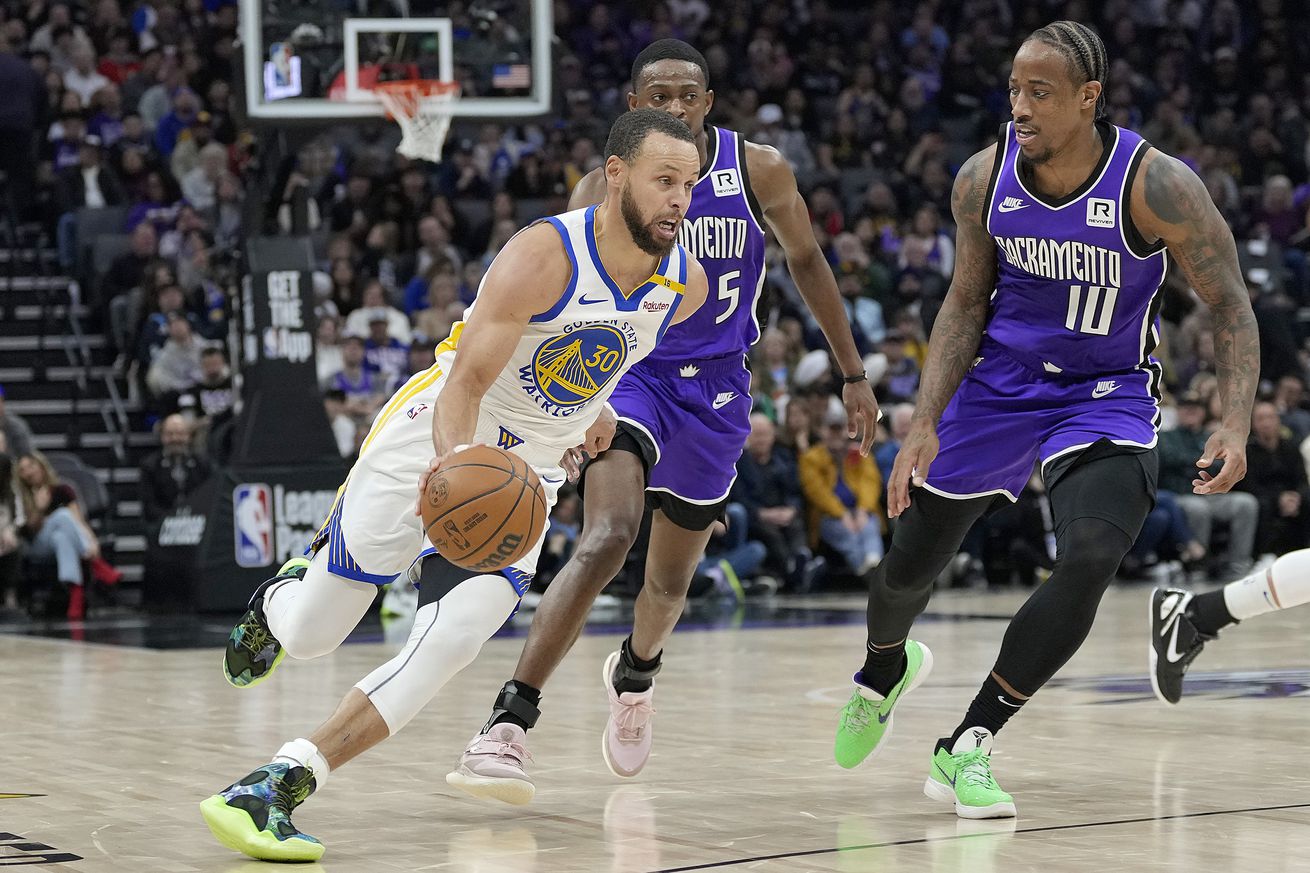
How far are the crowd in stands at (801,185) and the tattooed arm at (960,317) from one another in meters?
7.77

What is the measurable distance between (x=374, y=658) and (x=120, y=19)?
11.3 m

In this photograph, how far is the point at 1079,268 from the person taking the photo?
208 inches

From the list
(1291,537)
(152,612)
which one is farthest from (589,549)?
(1291,537)

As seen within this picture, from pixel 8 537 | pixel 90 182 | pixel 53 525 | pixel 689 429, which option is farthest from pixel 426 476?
pixel 90 182

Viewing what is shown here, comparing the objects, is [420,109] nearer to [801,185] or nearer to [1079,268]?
[801,185]

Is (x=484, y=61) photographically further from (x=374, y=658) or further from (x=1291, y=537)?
(x=1291, y=537)

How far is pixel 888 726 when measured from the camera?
19.1 ft

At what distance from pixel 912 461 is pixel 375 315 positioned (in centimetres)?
1041

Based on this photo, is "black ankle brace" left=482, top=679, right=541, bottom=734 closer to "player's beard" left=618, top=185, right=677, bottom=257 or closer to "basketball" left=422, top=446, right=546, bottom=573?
"basketball" left=422, top=446, right=546, bottom=573

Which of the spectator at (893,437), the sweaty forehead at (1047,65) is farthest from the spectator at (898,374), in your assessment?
the sweaty forehead at (1047,65)

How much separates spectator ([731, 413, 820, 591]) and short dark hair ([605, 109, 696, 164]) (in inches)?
384

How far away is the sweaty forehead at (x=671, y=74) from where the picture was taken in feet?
19.4

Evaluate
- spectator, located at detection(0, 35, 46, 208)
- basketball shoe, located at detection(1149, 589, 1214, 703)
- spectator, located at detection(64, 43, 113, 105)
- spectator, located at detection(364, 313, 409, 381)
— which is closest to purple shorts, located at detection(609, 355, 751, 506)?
basketball shoe, located at detection(1149, 589, 1214, 703)

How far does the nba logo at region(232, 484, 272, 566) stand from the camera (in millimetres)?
12984
